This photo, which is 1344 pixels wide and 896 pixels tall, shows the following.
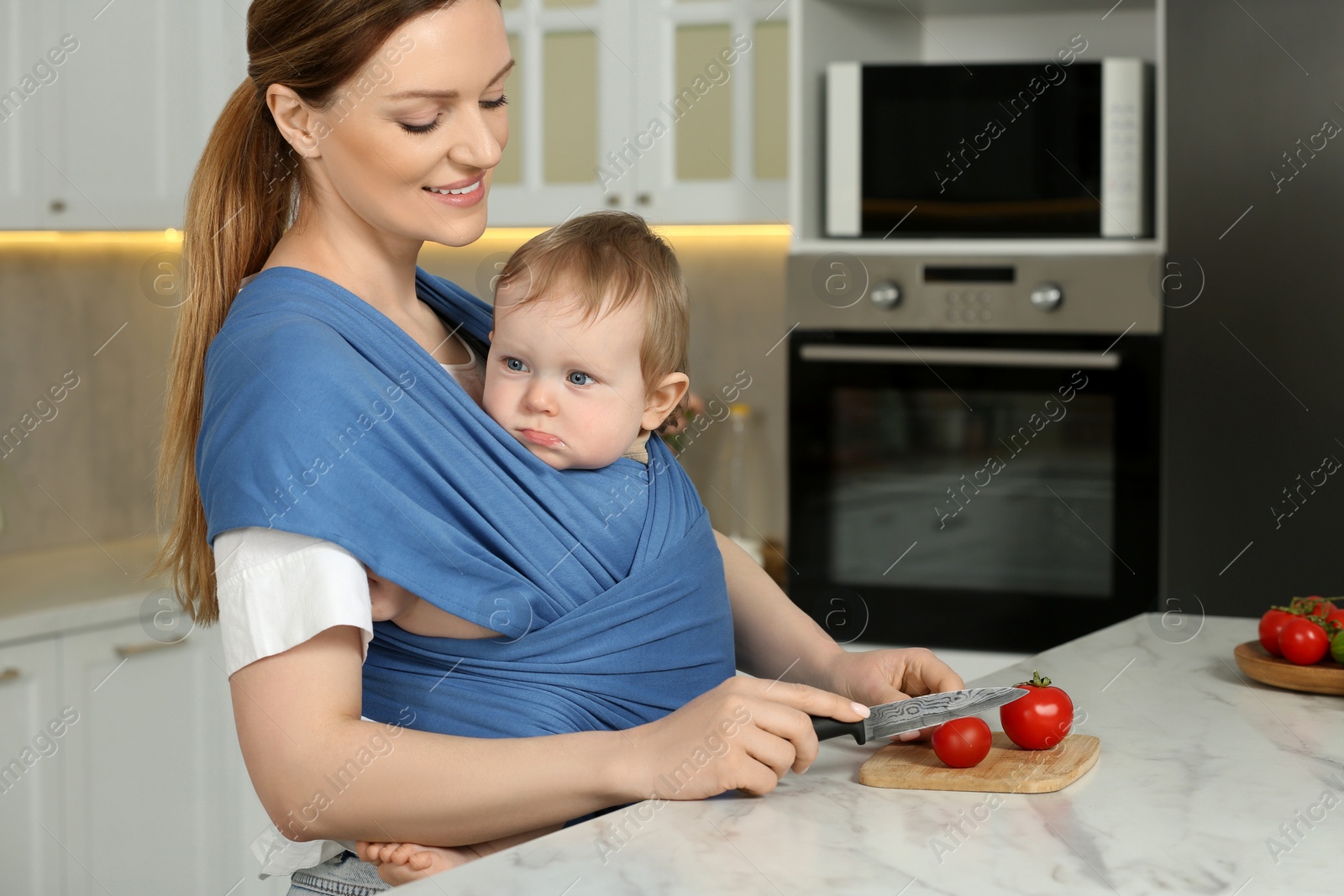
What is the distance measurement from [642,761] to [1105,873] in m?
0.29

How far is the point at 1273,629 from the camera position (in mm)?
1172

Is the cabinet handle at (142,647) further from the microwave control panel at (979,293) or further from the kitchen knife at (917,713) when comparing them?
the kitchen knife at (917,713)

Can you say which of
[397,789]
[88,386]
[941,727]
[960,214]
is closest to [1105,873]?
[941,727]

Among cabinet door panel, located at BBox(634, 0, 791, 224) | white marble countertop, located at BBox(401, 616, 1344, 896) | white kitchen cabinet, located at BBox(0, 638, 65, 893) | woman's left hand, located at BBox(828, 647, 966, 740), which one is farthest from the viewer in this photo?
cabinet door panel, located at BBox(634, 0, 791, 224)

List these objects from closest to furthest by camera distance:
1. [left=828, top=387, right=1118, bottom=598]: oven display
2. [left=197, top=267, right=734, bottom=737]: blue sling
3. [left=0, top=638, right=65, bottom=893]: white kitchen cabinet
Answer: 1. [left=197, top=267, right=734, bottom=737]: blue sling
2. [left=0, top=638, right=65, bottom=893]: white kitchen cabinet
3. [left=828, top=387, right=1118, bottom=598]: oven display

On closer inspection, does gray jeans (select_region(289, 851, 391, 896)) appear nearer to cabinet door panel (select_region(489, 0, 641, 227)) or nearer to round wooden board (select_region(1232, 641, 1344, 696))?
round wooden board (select_region(1232, 641, 1344, 696))

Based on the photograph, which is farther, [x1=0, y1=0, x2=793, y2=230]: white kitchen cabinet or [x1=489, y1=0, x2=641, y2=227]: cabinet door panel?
[x1=489, y1=0, x2=641, y2=227]: cabinet door panel

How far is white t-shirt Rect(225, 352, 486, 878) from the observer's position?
785mm

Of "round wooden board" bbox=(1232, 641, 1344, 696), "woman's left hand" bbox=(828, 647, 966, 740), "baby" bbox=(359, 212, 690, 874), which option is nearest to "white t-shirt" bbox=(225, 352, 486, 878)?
"baby" bbox=(359, 212, 690, 874)

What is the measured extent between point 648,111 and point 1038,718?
1.90 m

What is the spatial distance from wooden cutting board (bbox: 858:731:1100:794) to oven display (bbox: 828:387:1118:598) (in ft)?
4.60

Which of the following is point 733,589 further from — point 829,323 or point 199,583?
point 829,323

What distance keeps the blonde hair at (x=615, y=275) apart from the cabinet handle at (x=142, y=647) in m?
1.58

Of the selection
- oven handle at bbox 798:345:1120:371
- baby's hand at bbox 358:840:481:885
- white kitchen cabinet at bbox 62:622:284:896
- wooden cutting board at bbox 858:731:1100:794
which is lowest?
white kitchen cabinet at bbox 62:622:284:896
